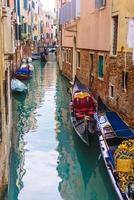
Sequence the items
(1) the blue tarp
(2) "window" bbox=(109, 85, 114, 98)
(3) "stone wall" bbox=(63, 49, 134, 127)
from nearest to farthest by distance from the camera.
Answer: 1. (1) the blue tarp
2. (3) "stone wall" bbox=(63, 49, 134, 127)
3. (2) "window" bbox=(109, 85, 114, 98)

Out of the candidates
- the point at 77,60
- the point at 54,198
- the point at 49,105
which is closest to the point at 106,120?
the point at 54,198

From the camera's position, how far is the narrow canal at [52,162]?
806 cm

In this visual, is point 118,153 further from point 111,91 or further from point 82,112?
point 111,91

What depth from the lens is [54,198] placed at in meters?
7.75

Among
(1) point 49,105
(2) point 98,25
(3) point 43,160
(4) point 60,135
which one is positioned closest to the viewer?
(3) point 43,160

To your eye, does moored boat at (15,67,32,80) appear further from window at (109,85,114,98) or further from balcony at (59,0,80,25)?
window at (109,85,114,98)

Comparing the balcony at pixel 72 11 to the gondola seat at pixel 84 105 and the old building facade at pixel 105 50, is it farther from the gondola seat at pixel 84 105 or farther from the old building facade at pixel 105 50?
the gondola seat at pixel 84 105

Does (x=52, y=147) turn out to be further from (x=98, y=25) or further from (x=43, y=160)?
(x=98, y=25)

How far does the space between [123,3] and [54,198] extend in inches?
241

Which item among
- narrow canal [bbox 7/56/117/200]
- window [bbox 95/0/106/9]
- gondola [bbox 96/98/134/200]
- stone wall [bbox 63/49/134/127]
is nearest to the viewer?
gondola [bbox 96/98/134/200]

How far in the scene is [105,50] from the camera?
13.5 meters

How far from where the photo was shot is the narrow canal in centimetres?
806

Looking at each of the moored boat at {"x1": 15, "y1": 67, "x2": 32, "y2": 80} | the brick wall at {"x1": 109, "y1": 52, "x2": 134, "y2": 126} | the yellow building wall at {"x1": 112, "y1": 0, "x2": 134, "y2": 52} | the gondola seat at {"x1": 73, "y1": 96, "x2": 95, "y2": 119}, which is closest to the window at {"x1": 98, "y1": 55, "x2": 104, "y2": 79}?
the brick wall at {"x1": 109, "y1": 52, "x2": 134, "y2": 126}

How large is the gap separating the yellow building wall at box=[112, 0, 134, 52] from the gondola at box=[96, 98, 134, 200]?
2.16m
